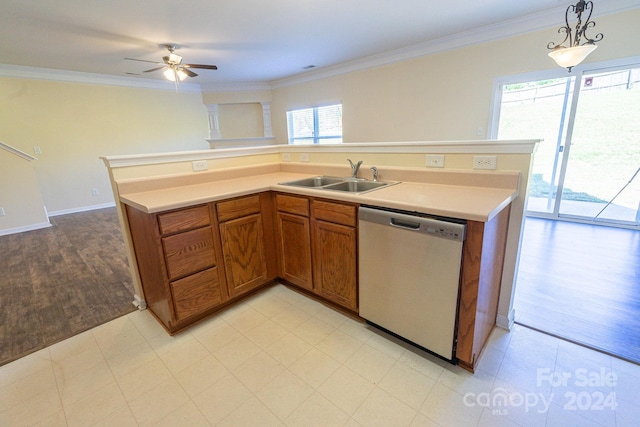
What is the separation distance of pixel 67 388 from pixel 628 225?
18.5 ft

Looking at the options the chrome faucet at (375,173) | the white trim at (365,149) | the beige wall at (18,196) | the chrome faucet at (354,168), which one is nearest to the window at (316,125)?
the white trim at (365,149)

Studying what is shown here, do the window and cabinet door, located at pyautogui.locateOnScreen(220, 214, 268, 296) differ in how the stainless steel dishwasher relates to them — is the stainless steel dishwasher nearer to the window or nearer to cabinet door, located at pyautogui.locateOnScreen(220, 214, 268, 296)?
cabinet door, located at pyautogui.locateOnScreen(220, 214, 268, 296)

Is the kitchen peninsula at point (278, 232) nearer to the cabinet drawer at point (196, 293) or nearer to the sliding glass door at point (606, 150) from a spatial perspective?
the cabinet drawer at point (196, 293)

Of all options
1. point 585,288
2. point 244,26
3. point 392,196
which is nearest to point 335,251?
point 392,196

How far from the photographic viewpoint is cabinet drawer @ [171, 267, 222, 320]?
6.04 feet

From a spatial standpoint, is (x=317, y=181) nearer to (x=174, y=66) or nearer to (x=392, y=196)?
(x=392, y=196)

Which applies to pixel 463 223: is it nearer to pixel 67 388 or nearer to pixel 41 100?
pixel 67 388

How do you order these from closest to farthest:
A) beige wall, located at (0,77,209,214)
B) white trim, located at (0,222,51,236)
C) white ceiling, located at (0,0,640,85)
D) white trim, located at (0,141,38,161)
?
1. white ceiling, located at (0,0,640,85)
2. white trim, located at (0,141,38,161)
3. white trim, located at (0,222,51,236)
4. beige wall, located at (0,77,209,214)

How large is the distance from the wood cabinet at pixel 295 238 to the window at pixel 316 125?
417 centimetres

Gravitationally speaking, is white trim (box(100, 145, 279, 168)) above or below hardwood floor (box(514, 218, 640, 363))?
above

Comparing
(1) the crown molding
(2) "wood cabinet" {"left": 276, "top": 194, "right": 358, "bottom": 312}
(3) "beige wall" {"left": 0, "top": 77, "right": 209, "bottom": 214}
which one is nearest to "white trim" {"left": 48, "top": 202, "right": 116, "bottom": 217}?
(3) "beige wall" {"left": 0, "top": 77, "right": 209, "bottom": 214}

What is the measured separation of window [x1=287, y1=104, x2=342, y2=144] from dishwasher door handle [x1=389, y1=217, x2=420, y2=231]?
4.72 metres

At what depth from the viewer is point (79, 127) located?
5262 mm

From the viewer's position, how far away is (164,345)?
1.82 m
